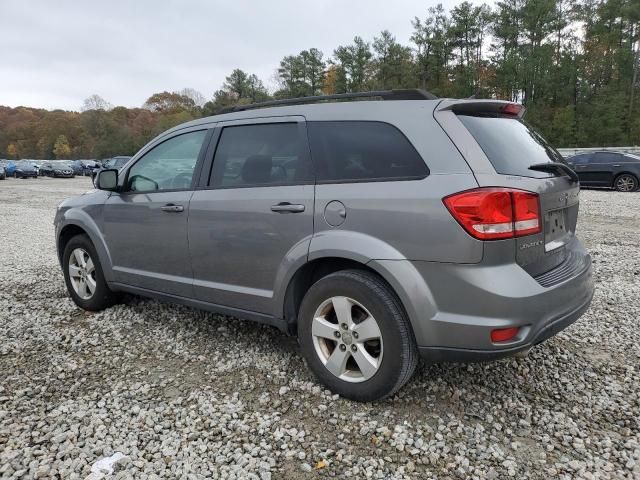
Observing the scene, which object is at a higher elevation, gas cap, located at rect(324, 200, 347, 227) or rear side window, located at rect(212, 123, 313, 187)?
rear side window, located at rect(212, 123, 313, 187)

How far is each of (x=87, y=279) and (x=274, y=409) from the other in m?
2.63

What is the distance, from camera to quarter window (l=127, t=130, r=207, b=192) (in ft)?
12.0

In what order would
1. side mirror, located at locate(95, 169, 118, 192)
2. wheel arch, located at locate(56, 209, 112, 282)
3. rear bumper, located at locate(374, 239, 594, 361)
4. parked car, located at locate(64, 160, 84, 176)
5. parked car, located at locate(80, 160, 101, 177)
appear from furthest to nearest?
parked car, located at locate(80, 160, 101, 177) < parked car, located at locate(64, 160, 84, 176) < wheel arch, located at locate(56, 209, 112, 282) < side mirror, located at locate(95, 169, 118, 192) < rear bumper, located at locate(374, 239, 594, 361)

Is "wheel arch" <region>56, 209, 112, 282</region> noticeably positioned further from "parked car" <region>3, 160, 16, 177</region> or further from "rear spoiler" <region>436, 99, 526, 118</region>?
"parked car" <region>3, 160, 16, 177</region>

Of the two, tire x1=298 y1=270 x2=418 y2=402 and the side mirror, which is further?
the side mirror

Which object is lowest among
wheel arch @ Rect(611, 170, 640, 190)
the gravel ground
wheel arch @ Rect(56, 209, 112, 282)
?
the gravel ground

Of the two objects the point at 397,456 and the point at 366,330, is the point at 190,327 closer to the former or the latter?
the point at 366,330

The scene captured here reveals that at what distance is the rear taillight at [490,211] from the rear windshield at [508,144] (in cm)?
18

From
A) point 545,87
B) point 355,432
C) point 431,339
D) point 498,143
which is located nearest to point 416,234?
point 431,339

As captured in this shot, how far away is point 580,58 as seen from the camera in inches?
1890

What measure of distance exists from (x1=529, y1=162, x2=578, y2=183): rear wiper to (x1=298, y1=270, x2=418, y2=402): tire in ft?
3.66

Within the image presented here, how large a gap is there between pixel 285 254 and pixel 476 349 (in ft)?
4.09

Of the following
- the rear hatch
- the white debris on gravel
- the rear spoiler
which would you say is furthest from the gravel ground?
the rear spoiler

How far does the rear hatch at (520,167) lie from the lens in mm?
2467
